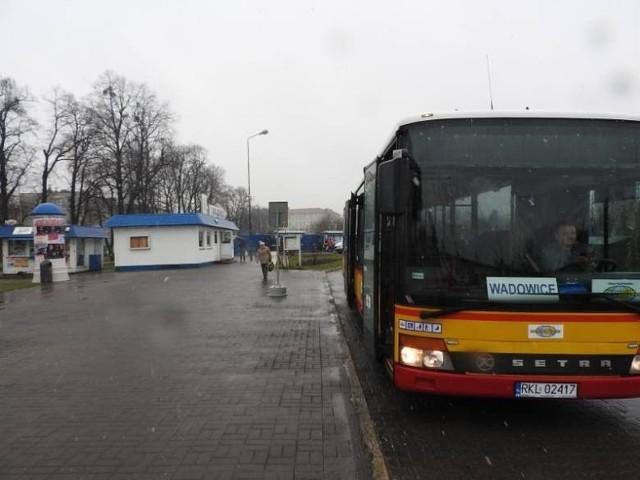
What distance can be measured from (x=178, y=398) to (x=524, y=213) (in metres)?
4.08

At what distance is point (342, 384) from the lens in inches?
252

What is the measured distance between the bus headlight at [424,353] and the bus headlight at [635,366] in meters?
1.52

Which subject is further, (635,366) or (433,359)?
(433,359)

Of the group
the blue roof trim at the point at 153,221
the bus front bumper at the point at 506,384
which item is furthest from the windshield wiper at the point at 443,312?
the blue roof trim at the point at 153,221

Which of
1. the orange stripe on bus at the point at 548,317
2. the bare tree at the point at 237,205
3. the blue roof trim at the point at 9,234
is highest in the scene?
the bare tree at the point at 237,205

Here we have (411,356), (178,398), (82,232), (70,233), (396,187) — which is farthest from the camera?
(82,232)

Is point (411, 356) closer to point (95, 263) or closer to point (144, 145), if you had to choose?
point (95, 263)

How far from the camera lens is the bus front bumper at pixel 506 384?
4445 mm

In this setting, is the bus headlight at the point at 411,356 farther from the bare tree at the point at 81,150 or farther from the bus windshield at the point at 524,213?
the bare tree at the point at 81,150

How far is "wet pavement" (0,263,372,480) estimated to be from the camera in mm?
4164

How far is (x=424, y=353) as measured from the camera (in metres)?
4.66

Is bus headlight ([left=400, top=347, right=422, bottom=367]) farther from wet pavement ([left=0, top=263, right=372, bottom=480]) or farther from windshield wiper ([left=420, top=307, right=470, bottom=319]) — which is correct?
wet pavement ([left=0, top=263, right=372, bottom=480])

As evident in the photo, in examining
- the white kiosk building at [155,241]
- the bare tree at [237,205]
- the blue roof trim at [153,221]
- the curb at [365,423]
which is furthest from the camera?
the bare tree at [237,205]

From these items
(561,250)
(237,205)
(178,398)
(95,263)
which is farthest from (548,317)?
(237,205)
